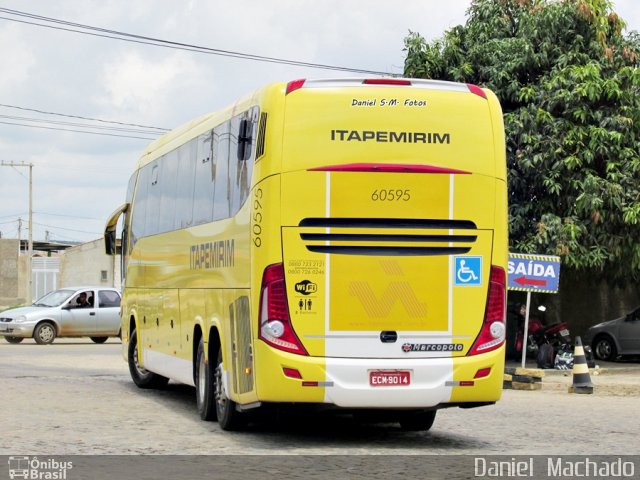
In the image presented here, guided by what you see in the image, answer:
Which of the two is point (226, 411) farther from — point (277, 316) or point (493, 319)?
point (493, 319)

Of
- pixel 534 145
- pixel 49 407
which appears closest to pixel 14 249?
pixel 534 145

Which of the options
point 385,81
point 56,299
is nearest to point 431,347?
point 385,81

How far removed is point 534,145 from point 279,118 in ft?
50.0

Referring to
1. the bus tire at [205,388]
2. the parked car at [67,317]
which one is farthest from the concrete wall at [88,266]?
the bus tire at [205,388]

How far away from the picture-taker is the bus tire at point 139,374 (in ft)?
63.6

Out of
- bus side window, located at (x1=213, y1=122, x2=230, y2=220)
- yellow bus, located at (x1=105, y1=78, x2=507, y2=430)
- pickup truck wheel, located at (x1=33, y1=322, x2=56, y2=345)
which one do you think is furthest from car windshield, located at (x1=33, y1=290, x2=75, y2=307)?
yellow bus, located at (x1=105, y1=78, x2=507, y2=430)

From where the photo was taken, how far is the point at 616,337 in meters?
30.4

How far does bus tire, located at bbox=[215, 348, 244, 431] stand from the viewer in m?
13.2

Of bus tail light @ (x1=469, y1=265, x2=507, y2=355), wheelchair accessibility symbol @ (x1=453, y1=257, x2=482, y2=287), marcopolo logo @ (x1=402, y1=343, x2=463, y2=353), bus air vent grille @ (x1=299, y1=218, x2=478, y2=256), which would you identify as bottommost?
marcopolo logo @ (x1=402, y1=343, x2=463, y2=353)

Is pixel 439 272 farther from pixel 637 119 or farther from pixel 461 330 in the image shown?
pixel 637 119

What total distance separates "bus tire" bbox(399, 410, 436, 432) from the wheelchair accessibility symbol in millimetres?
1863

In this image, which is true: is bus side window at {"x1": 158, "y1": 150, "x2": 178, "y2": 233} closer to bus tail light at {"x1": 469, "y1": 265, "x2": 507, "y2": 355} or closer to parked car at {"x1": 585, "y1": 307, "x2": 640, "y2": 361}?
bus tail light at {"x1": 469, "y1": 265, "x2": 507, "y2": 355}

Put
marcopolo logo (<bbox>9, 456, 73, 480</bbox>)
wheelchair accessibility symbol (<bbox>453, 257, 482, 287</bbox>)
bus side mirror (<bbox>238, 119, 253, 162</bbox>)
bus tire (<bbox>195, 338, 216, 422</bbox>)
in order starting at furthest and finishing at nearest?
bus tire (<bbox>195, 338, 216, 422</bbox>), bus side mirror (<bbox>238, 119, 253, 162</bbox>), wheelchair accessibility symbol (<bbox>453, 257, 482, 287</bbox>), marcopolo logo (<bbox>9, 456, 73, 480</bbox>)

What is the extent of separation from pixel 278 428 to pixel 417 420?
4.99 feet
